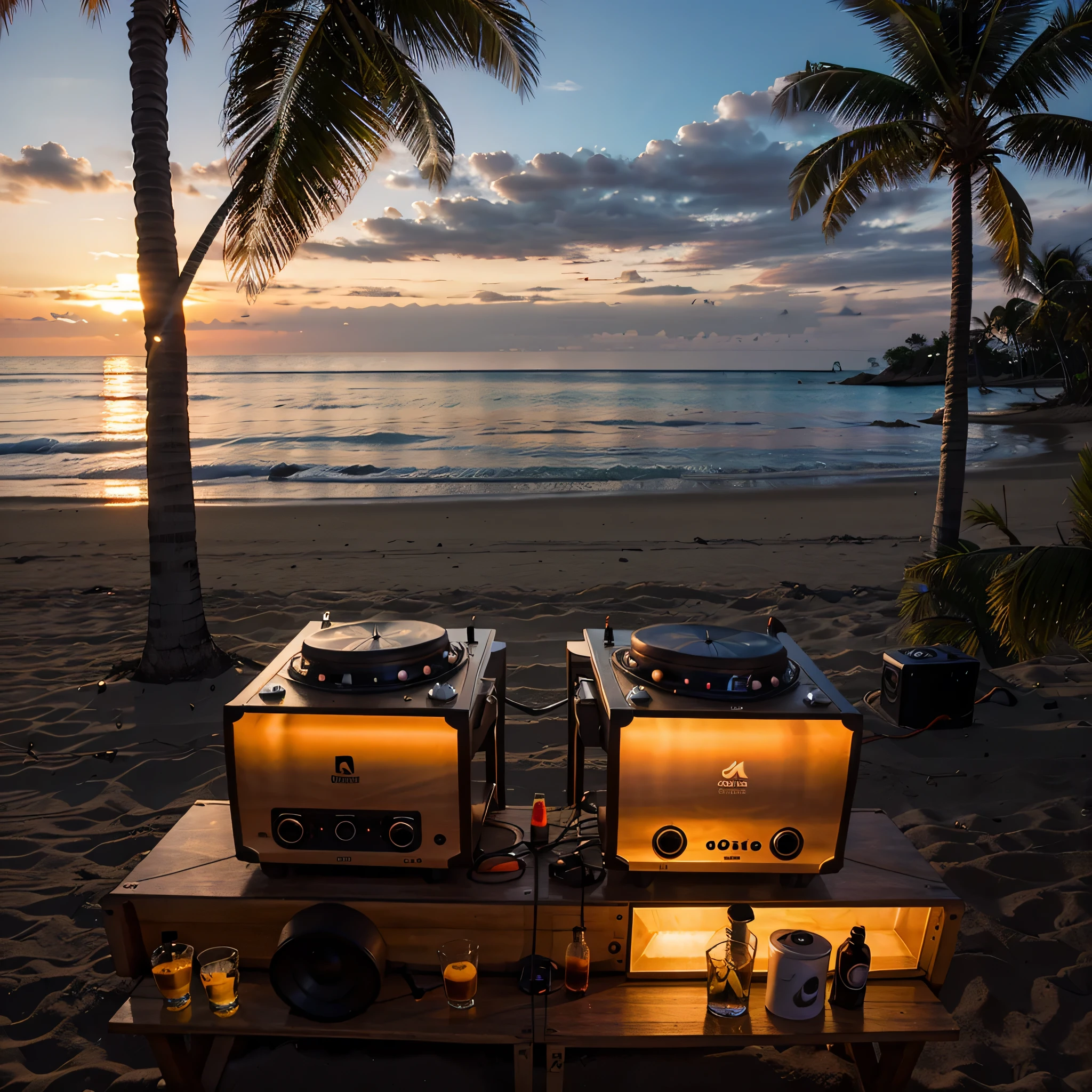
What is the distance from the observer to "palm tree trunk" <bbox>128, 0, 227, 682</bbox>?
5.66 m

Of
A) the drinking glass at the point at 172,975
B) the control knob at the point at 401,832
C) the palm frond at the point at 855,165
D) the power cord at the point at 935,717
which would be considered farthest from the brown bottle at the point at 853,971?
the palm frond at the point at 855,165

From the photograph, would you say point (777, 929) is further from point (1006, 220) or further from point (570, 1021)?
point (1006, 220)

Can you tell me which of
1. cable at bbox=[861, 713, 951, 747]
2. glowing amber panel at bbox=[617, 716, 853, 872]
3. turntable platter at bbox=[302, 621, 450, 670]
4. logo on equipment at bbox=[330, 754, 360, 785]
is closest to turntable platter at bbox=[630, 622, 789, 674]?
glowing amber panel at bbox=[617, 716, 853, 872]

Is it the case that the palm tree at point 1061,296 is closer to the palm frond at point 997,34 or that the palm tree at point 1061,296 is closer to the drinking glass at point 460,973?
the palm frond at point 997,34

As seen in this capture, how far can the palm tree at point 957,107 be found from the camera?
7.03 metres

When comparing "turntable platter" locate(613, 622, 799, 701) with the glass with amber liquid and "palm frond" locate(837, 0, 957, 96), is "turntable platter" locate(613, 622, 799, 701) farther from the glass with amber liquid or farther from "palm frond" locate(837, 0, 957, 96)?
"palm frond" locate(837, 0, 957, 96)

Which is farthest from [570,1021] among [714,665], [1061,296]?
[1061,296]

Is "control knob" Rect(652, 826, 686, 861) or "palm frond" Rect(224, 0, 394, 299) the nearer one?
"control knob" Rect(652, 826, 686, 861)

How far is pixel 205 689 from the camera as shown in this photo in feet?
19.3

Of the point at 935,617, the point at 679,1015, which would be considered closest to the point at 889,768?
the point at 935,617

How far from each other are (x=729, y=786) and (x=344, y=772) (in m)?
1.10

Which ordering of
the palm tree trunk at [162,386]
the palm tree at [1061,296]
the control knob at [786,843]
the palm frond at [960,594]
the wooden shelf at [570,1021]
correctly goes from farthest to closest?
the palm tree at [1061,296], the palm tree trunk at [162,386], the palm frond at [960,594], the control knob at [786,843], the wooden shelf at [570,1021]

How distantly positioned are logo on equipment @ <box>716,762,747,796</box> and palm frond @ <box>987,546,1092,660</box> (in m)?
2.85

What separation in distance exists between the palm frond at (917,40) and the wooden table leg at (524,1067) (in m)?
8.43
